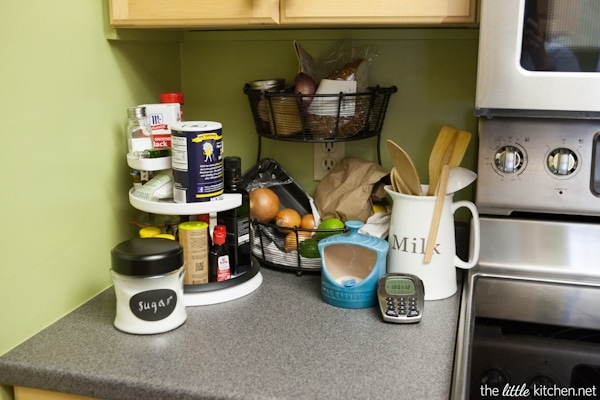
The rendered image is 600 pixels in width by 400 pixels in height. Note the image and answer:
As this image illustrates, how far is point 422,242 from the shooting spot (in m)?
1.10

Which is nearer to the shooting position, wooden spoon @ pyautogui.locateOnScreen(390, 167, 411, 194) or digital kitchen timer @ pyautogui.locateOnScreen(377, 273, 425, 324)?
digital kitchen timer @ pyautogui.locateOnScreen(377, 273, 425, 324)

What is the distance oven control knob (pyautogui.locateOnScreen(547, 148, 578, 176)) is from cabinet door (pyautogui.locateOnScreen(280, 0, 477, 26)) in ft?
0.93

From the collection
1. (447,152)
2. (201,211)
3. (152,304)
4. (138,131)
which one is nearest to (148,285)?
(152,304)

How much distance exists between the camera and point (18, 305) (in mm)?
945

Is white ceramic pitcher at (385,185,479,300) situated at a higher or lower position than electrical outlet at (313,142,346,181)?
lower

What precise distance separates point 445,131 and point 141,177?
545 millimetres

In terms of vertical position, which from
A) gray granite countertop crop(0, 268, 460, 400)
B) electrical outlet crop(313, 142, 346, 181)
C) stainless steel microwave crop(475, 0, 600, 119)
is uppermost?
stainless steel microwave crop(475, 0, 600, 119)

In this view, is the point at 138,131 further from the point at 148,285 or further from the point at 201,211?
the point at 148,285

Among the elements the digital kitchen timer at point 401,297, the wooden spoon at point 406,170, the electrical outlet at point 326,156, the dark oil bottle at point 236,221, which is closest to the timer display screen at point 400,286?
the digital kitchen timer at point 401,297

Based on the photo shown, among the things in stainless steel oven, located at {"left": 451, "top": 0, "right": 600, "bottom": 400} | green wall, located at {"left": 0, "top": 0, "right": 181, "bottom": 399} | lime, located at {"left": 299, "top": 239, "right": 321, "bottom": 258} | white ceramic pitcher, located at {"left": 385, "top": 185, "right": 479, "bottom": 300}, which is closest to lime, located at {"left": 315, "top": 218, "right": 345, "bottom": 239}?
lime, located at {"left": 299, "top": 239, "right": 321, "bottom": 258}

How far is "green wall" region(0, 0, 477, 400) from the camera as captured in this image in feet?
3.06

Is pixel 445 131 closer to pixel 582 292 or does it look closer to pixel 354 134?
pixel 354 134

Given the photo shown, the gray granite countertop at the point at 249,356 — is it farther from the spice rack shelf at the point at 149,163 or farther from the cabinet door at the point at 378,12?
the cabinet door at the point at 378,12

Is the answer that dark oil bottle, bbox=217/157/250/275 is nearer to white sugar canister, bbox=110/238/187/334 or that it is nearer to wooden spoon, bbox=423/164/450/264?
white sugar canister, bbox=110/238/187/334
